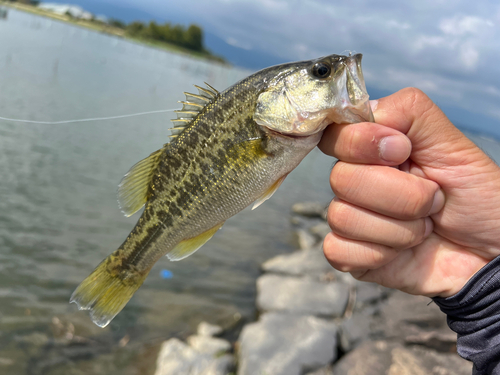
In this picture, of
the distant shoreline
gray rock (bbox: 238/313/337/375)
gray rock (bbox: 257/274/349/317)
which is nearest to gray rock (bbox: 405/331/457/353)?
gray rock (bbox: 238/313/337/375)

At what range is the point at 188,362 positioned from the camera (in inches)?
193

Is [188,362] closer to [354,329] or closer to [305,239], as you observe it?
[354,329]

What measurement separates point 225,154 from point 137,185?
743mm

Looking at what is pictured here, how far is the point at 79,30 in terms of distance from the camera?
6306 cm

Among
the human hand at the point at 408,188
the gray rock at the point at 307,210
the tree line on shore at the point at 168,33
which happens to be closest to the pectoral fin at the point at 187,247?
the human hand at the point at 408,188

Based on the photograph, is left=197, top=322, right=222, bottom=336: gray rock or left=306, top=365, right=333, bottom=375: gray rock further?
left=197, top=322, right=222, bottom=336: gray rock

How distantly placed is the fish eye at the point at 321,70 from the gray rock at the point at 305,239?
9519 millimetres

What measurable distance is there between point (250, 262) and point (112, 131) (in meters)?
9.85

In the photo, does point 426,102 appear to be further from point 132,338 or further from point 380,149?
point 132,338

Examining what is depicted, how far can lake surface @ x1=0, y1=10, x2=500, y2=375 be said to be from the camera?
5203mm

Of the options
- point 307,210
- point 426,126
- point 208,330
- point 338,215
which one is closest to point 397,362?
point 208,330

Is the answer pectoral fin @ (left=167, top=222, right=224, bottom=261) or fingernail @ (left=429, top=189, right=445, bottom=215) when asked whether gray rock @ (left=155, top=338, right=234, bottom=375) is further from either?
fingernail @ (left=429, top=189, right=445, bottom=215)

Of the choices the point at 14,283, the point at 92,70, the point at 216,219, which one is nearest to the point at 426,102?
the point at 216,219

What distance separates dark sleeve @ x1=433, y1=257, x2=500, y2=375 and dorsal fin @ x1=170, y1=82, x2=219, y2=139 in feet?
7.05
